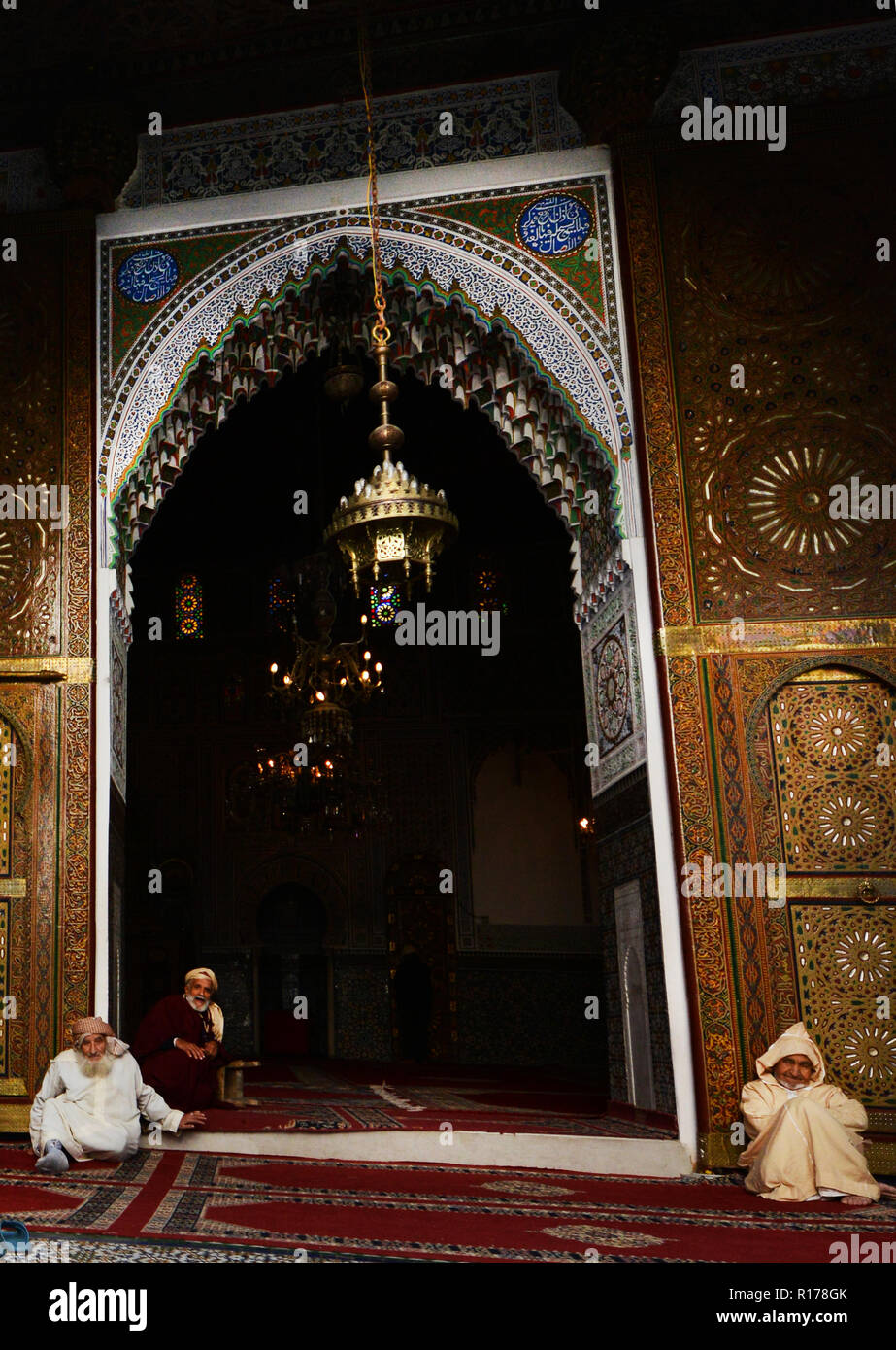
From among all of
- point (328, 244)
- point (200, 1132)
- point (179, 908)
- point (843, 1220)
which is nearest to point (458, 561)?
point (179, 908)

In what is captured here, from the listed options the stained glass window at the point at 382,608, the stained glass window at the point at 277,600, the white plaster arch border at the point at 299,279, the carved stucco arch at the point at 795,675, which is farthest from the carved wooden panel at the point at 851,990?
the stained glass window at the point at 277,600

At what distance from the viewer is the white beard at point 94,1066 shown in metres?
4.87

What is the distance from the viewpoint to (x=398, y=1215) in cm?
356

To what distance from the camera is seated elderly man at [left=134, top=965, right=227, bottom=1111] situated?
17.8ft

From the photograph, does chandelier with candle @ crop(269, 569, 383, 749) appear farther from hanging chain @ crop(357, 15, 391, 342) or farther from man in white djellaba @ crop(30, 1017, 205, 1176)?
man in white djellaba @ crop(30, 1017, 205, 1176)

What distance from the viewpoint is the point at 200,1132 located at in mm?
5145

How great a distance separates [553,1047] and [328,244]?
725 centimetres

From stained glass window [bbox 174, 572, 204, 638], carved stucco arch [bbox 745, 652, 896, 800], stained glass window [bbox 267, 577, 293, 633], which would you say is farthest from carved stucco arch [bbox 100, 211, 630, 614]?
stained glass window [bbox 174, 572, 204, 638]

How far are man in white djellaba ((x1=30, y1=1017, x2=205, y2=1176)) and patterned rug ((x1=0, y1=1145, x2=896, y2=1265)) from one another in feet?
0.31

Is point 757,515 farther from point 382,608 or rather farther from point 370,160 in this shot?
point 382,608

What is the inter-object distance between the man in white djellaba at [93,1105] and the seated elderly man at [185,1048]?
1.05 ft

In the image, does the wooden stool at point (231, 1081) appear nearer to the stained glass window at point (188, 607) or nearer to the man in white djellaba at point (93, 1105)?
the man in white djellaba at point (93, 1105)
